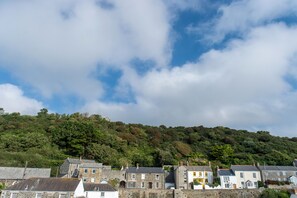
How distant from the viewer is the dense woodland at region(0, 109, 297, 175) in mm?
51312

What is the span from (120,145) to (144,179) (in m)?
18.1

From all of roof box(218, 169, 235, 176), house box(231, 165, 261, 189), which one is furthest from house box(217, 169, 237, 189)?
house box(231, 165, 261, 189)

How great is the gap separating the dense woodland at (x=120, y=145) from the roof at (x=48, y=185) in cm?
1334

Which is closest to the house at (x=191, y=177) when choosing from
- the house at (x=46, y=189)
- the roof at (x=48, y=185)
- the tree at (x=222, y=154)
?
the tree at (x=222, y=154)

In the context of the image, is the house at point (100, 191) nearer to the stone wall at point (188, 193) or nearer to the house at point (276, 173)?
the stone wall at point (188, 193)

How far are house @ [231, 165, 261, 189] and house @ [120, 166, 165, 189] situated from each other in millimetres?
14165

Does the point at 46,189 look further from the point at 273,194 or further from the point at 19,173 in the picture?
the point at 273,194

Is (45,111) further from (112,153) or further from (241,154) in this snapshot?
(241,154)

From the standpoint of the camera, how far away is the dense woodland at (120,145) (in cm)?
5131

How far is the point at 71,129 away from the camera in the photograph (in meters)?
59.2

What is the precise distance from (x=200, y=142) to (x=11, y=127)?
50585mm

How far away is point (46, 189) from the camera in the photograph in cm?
3089

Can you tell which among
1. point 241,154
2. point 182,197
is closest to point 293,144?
point 241,154

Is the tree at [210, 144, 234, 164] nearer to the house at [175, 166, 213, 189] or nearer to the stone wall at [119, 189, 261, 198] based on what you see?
the house at [175, 166, 213, 189]
